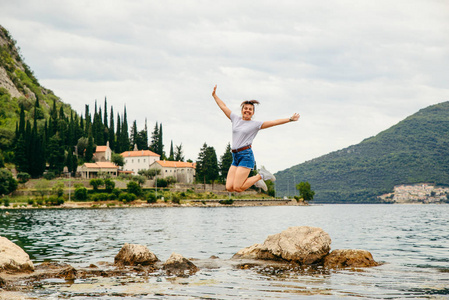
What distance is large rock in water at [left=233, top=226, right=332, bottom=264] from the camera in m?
21.9

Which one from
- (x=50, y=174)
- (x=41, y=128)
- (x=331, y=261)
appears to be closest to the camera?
(x=331, y=261)

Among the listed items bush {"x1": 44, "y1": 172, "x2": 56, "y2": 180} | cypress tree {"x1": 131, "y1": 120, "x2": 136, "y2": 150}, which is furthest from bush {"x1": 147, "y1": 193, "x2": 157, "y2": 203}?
cypress tree {"x1": 131, "y1": 120, "x2": 136, "y2": 150}

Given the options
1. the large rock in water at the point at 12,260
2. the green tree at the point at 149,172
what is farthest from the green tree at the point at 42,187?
the large rock in water at the point at 12,260

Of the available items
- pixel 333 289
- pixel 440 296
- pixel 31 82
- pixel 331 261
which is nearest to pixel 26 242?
pixel 331 261

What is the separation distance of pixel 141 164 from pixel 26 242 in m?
110

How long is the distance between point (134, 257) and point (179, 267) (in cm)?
274

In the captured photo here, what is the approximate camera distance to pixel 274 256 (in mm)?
22547

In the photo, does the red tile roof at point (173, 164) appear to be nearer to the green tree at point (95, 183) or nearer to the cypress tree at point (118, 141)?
the cypress tree at point (118, 141)

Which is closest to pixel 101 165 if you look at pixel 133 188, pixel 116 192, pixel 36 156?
pixel 133 188

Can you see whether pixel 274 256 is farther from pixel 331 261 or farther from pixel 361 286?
pixel 361 286

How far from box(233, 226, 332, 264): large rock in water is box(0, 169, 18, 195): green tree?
89.6 metres

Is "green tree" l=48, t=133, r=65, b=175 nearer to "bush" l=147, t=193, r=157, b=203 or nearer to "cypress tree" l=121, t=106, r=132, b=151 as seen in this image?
"bush" l=147, t=193, r=157, b=203

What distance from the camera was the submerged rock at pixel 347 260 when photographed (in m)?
21.8

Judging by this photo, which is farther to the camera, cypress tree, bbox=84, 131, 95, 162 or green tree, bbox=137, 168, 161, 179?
green tree, bbox=137, 168, 161, 179
